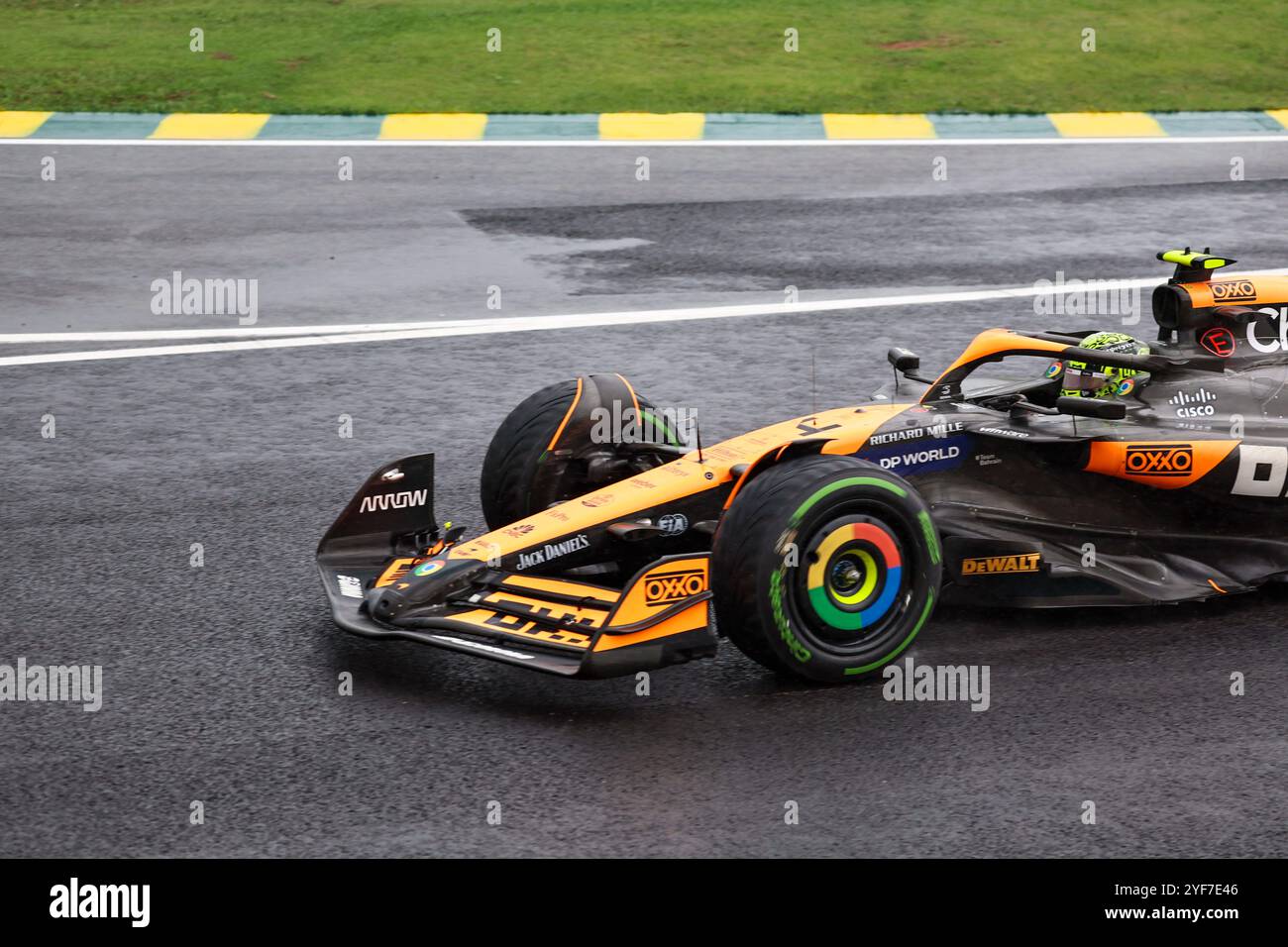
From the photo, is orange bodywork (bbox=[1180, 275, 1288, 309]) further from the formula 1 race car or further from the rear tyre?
the rear tyre

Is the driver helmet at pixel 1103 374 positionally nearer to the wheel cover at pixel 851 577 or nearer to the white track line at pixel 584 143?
the wheel cover at pixel 851 577

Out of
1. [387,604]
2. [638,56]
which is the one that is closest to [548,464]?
[387,604]

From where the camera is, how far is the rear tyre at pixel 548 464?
7332 mm

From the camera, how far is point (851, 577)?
20.6 feet

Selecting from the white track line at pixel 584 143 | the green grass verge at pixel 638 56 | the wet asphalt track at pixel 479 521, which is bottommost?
the wet asphalt track at pixel 479 521

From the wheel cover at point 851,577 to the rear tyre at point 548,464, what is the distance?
1378mm

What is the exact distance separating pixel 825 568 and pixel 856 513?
23cm

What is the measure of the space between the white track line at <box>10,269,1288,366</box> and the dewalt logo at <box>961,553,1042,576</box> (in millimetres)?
5127

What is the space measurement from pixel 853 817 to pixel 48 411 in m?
6.07

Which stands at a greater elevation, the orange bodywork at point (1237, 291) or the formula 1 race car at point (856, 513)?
the orange bodywork at point (1237, 291)

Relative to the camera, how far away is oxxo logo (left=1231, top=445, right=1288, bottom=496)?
7055mm

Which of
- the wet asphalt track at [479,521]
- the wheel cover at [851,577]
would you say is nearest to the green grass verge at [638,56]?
the wet asphalt track at [479,521]

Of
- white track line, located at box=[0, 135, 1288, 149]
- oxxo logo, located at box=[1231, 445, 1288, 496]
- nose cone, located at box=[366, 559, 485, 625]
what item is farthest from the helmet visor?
white track line, located at box=[0, 135, 1288, 149]
